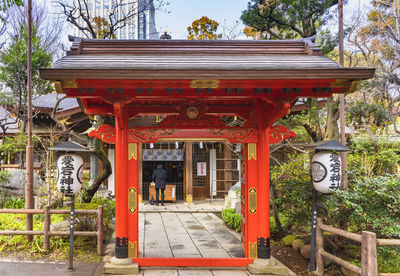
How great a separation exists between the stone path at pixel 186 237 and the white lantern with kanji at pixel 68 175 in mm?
2170

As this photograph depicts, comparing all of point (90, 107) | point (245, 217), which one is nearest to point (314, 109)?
point (245, 217)

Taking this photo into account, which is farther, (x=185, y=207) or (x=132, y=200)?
(x=185, y=207)

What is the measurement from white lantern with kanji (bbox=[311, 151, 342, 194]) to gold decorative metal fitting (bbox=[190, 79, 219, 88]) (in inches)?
86.5

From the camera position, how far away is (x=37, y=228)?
292 inches

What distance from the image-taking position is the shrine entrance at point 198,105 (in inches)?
193

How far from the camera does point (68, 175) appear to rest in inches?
211

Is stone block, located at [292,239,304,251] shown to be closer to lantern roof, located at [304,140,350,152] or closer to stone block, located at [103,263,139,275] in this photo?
lantern roof, located at [304,140,350,152]

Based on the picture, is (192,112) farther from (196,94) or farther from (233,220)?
(233,220)

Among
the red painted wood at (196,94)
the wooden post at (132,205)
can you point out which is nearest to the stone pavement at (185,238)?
the wooden post at (132,205)

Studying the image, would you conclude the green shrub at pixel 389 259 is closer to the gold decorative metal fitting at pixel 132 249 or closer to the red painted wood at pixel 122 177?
the gold decorative metal fitting at pixel 132 249

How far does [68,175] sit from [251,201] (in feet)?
11.4

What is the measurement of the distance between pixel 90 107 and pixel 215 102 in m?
2.56

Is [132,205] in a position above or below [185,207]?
above

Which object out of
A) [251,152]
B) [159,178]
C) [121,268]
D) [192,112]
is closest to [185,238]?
[121,268]
